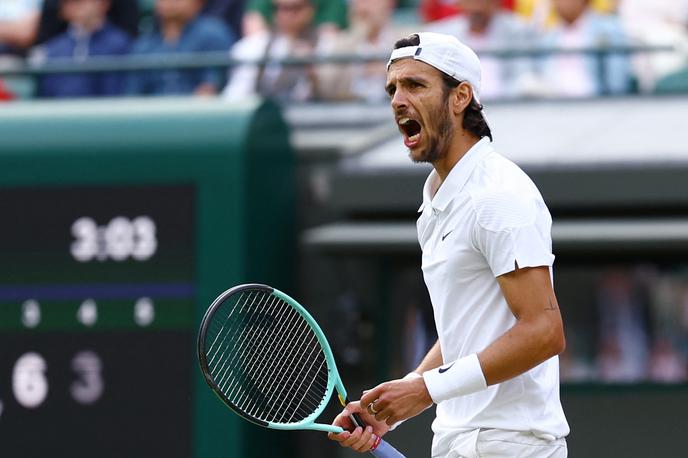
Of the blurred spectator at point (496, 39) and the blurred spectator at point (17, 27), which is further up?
the blurred spectator at point (17, 27)

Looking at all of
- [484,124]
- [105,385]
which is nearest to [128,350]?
[105,385]

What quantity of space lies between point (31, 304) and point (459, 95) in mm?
5015

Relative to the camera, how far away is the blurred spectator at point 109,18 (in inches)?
392

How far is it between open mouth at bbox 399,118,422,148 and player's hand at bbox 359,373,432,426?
0.60m

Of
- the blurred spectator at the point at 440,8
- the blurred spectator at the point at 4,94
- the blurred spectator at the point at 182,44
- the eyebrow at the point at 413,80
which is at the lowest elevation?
the eyebrow at the point at 413,80

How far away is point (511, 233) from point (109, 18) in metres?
6.99

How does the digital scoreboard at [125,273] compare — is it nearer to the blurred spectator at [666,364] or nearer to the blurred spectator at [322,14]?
the blurred spectator at [322,14]

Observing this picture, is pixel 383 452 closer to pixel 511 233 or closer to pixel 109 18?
pixel 511 233

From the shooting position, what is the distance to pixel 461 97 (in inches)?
146

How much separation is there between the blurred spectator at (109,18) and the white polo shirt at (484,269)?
21.6 ft

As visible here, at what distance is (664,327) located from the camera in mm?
8102

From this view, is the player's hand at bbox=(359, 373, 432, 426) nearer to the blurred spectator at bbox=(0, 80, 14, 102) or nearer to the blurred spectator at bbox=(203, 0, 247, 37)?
the blurred spectator at bbox=(203, 0, 247, 37)

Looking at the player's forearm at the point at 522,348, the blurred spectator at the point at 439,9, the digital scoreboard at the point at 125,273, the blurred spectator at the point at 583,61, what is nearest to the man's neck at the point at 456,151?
the player's forearm at the point at 522,348

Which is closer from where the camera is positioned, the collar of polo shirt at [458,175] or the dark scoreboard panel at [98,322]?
the collar of polo shirt at [458,175]
